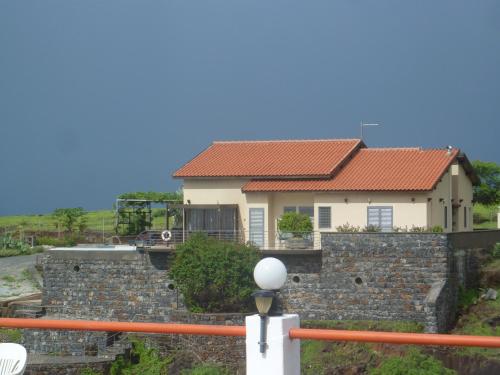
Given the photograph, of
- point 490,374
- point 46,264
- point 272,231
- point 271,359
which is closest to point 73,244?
point 46,264

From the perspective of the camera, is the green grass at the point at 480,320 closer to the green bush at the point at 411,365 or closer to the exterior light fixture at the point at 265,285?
the green bush at the point at 411,365

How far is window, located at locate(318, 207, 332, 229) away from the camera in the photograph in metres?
23.5

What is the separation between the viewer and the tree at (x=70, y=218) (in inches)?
1538

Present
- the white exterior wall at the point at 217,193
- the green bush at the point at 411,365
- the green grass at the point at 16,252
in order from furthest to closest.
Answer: the green grass at the point at 16,252, the white exterior wall at the point at 217,193, the green bush at the point at 411,365

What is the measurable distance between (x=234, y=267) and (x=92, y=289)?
441 centimetres

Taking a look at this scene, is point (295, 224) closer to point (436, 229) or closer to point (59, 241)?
point (436, 229)

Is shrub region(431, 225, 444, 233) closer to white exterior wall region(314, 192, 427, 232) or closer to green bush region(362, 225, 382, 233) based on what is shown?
white exterior wall region(314, 192, 427, 232)

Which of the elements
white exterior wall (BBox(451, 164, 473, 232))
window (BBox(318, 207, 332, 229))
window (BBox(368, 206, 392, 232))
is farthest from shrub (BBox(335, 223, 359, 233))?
white exterior wall (BBox(451, 164, 473, 232))

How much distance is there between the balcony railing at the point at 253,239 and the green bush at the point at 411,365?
302 inches

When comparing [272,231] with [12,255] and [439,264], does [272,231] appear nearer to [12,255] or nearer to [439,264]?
[439,264]

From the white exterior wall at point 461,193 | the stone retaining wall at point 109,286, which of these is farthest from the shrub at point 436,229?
the stone retaining wall at point 109,286

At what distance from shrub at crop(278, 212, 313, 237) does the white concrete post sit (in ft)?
60.1

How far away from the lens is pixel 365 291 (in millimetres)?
21359

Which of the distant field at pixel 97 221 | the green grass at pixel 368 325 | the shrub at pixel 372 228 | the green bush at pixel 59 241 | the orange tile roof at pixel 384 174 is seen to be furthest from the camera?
the distant field at pixel 97 221
